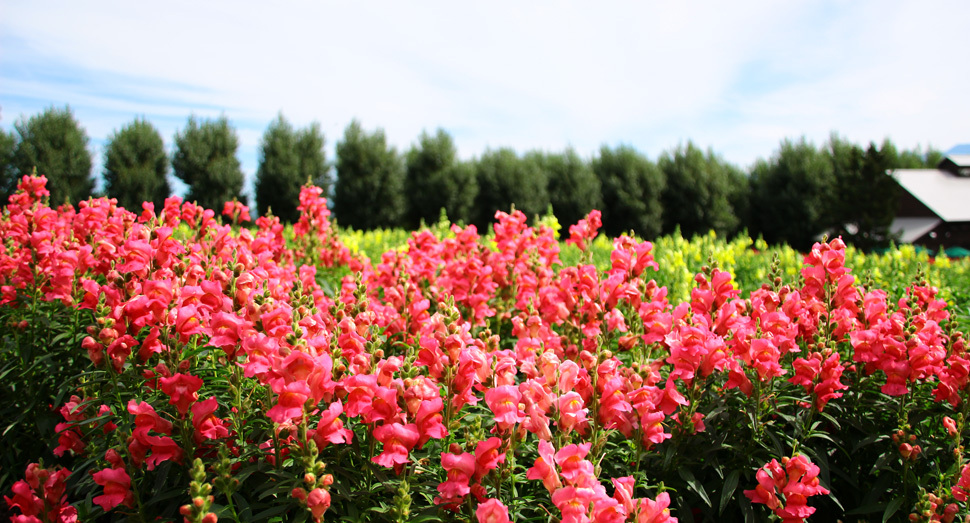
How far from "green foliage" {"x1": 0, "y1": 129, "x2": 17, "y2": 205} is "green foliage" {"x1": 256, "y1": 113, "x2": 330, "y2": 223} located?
12.5 m

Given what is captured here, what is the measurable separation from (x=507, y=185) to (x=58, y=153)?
2474cm

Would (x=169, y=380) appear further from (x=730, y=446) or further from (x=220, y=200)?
(x=220, y=200)

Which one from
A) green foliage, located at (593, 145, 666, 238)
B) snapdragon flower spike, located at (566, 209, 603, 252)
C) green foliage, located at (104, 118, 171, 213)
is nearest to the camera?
snapdragon flower spike, located at (566, 209, 603, 252)

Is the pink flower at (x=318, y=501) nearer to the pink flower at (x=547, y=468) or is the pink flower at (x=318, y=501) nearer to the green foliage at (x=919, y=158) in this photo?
the pink flower at (x=547, y=468)

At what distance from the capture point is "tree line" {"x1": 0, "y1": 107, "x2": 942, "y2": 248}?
33.2 meters

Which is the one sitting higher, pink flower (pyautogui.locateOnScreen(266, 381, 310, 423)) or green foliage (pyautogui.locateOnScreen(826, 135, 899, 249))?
green foliage (pyautogui.locateOnScreen(826, 135, 899, 249))

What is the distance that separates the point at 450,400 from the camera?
2170mm

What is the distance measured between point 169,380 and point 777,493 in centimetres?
235

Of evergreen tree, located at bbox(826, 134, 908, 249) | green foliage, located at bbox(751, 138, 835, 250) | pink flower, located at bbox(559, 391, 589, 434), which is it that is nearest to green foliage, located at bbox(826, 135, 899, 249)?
evergreen tree, located at bbox(826, 134, 908, 249)

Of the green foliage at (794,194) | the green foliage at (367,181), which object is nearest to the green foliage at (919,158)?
the green foliage at (794,194)

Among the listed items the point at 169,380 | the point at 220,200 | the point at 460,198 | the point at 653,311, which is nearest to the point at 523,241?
the point at 653,311

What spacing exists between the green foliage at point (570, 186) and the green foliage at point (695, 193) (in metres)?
4.78

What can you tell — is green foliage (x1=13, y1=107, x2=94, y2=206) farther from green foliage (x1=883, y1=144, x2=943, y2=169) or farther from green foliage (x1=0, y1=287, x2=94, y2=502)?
green foliage (x1=883, y1=144, x2=943, y2=169)

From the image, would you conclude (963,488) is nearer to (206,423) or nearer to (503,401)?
(503,401)
